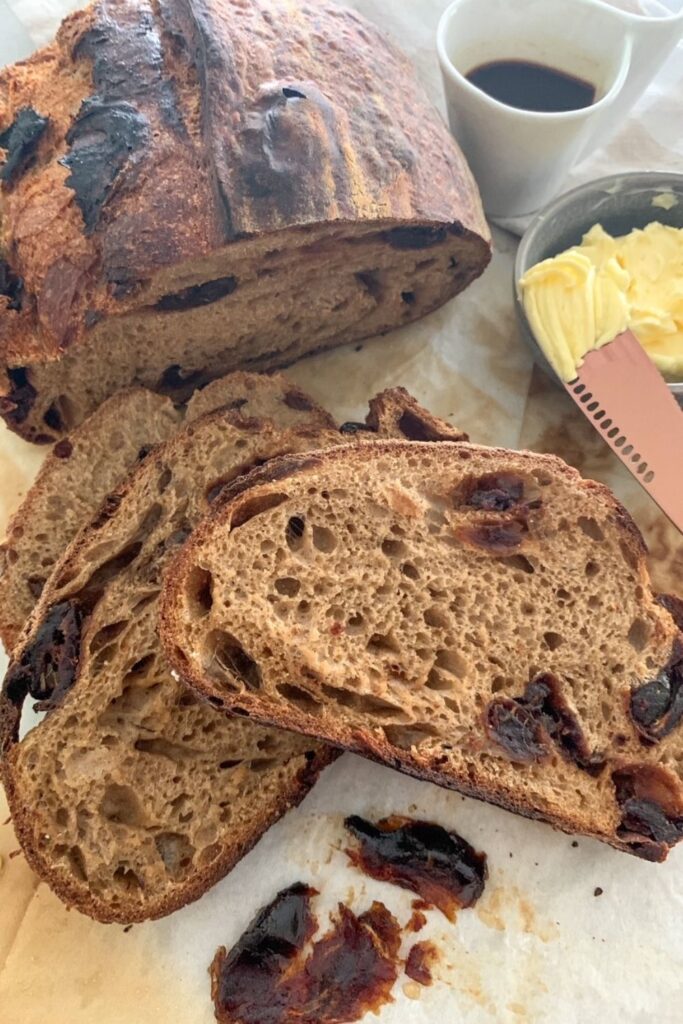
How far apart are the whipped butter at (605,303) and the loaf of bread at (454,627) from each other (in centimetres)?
53

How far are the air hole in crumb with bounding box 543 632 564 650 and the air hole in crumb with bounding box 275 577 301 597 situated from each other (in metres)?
0.62

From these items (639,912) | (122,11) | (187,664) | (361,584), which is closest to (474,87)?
(122,11)

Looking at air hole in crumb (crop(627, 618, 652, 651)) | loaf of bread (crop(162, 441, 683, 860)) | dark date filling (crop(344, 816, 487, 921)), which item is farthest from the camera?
dark date filling (crop(344, 816, 487, 921))

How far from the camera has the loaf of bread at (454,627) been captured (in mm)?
1987

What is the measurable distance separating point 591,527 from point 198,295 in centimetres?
125

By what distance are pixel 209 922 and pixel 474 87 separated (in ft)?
8.49

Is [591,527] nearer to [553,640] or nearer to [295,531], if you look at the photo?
[553,640]

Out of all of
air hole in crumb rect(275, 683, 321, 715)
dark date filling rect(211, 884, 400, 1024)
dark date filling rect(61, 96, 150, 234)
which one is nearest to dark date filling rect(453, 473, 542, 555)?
air hole in crumb rect(275, 683, 321, 715)

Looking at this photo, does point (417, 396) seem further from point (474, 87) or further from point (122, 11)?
point (122, 11)

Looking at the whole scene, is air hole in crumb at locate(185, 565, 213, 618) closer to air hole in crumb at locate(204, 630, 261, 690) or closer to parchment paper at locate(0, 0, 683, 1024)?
air hole in crumb at locate(204, 630, 261, 690)

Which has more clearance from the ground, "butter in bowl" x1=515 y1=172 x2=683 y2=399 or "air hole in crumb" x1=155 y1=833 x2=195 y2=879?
"butter in bowl" x1=515 y1=172 x2=683 y2=399

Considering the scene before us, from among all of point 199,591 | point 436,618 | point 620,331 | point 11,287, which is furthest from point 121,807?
point 620,331

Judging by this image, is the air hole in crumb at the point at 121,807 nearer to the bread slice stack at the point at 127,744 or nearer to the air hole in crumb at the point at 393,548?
the bread slice stack at the point at 127,744

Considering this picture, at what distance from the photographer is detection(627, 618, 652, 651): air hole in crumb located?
82.7 inches
